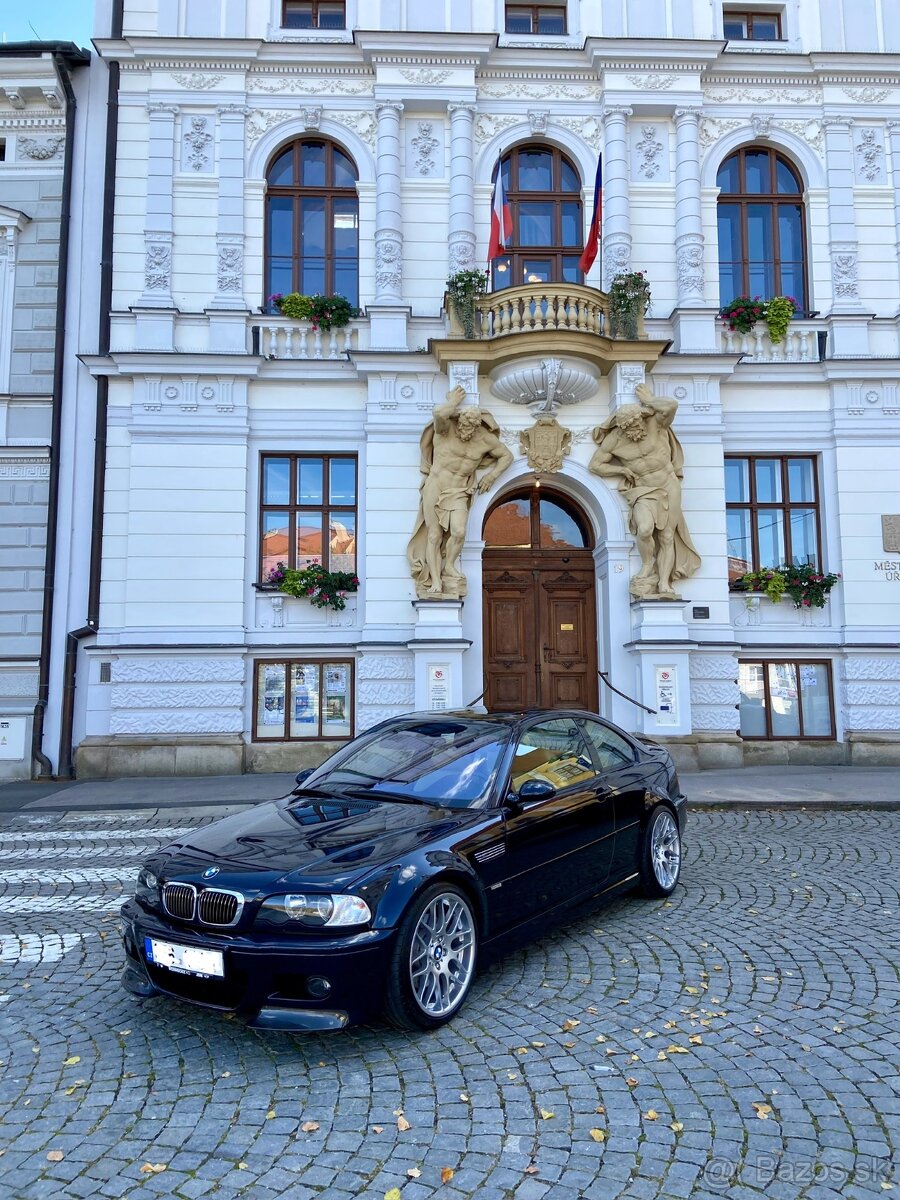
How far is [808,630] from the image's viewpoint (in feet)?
47.0

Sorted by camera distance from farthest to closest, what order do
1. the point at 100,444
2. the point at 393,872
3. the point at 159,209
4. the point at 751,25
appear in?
the point at 751,25
the point at 159,209
the point at 100,444
the point at 393,872

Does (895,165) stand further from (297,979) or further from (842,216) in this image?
(297,979)

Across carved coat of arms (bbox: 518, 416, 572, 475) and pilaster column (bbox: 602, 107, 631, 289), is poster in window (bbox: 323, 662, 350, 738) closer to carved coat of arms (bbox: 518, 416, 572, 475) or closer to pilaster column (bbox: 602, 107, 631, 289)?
carved coat of arms (bbox: 518, 416, 572, 475)

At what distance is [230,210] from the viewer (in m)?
14.6

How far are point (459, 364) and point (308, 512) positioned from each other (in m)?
3.60

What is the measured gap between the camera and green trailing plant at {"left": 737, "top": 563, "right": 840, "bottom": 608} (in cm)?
1416

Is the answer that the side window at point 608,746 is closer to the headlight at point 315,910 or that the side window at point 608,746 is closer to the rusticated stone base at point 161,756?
the headlight at point 315,910

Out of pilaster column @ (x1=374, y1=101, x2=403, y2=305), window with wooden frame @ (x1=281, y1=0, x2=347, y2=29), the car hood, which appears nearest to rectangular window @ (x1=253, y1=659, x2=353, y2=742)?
pilaster column @ (x1=374, y1=101, x2=403, y2=305)

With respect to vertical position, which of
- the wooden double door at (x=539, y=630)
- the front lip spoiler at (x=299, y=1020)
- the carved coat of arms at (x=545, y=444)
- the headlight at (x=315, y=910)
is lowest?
the front lip spoiler at (x=299, y=1020)

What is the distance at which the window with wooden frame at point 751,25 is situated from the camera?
16.0m

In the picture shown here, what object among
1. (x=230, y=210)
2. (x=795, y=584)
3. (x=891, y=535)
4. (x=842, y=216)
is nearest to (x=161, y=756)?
(x=230, y=210)

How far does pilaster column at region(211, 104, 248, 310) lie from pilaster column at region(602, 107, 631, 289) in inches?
254

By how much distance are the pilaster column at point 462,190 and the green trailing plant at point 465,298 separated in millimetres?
751

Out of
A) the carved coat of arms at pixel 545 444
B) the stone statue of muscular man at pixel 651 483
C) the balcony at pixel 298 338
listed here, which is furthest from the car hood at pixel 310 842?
the balcony at pixel 298 338
